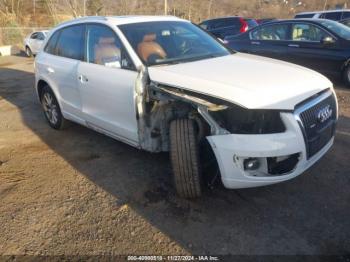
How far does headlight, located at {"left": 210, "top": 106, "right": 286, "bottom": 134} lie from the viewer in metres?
2.96

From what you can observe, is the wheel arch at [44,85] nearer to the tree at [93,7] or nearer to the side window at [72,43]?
the side window at [72,43]

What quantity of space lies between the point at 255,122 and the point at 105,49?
2126mm

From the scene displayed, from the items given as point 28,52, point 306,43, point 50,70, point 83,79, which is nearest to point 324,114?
point 83,79

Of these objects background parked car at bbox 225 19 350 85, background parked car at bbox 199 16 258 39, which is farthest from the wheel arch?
background parked car at bbox 199 16 258 39

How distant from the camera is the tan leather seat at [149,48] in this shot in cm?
384

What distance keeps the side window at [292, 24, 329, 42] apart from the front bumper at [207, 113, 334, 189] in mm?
5304

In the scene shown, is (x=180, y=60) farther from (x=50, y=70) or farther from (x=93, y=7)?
A: (x=93, y=7)

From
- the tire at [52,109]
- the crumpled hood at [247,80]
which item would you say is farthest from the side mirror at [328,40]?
the tire at [52,109]

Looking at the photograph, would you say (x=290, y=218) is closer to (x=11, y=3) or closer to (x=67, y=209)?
(x=67, y=209)

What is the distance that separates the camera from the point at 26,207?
139 inches

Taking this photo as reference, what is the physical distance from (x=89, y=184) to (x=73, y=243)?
103cm

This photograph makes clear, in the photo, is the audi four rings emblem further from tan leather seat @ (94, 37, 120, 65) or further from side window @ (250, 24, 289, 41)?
side window @ (250, 24, 289, 41)

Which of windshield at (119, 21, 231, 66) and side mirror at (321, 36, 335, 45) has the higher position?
windshield at (119, 21, 231, 66)

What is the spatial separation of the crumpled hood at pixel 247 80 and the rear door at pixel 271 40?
170 inches
